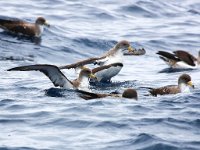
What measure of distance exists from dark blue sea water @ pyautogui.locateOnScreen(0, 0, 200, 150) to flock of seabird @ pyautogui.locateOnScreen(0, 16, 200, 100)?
0.89 ft

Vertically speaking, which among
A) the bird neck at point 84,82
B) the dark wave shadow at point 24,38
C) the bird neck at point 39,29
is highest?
A: the bird neck at point 39,29

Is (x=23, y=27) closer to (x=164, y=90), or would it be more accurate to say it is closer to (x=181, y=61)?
(x=181, y=61)

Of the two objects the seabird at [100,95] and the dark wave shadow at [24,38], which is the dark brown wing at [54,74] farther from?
the dark wave shadow at [24,38]

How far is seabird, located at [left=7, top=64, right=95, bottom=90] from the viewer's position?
16.7 meters

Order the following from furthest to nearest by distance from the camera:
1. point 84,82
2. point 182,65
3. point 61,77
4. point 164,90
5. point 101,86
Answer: point 182,65
point 101,86
point 84,82
point 61,77
point 164,90

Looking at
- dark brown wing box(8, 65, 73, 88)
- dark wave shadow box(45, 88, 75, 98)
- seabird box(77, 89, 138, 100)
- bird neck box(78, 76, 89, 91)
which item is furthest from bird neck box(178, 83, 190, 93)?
dark brown wing box(8, 65, 73, 88)

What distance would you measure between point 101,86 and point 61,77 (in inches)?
65.9

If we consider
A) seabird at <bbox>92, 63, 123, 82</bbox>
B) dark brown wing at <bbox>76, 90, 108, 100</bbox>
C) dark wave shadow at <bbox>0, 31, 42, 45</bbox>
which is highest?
dark wave shadow at <bbox>0, 31, 42, 45</bbox>

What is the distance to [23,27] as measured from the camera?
23.8 meters

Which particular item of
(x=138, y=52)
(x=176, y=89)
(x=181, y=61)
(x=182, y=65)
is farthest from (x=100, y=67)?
(x=182, y=65)

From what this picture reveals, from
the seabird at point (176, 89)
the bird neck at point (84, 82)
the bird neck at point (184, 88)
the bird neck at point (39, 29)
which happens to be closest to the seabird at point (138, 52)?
the bird neck at point (84, 82)

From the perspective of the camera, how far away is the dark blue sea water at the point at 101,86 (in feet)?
41.5

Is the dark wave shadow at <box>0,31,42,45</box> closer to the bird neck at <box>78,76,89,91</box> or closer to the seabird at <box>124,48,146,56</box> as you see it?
the seabird at <box>124,48,146,56</box>

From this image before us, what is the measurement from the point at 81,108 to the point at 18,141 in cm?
245
